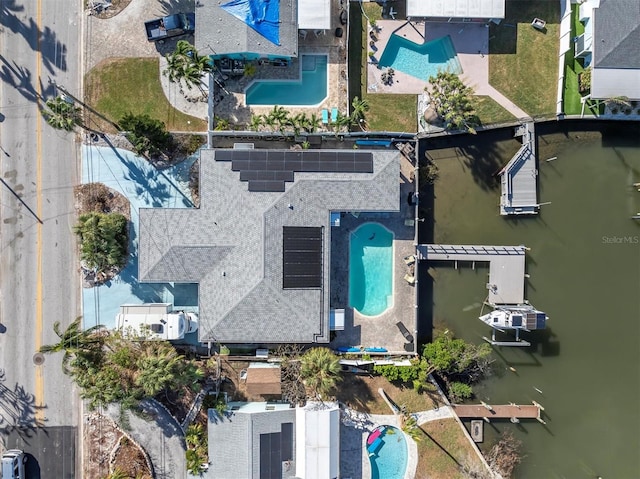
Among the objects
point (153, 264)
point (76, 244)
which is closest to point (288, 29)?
point (153, 264)

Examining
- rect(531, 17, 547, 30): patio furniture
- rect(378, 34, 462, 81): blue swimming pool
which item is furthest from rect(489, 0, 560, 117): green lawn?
rect(378, 34, 462, 81): blue swimming pool

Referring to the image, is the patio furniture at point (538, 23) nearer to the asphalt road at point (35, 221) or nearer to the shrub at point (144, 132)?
the shrub at point (144, 132)

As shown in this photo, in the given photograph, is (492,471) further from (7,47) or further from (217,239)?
(7,47)

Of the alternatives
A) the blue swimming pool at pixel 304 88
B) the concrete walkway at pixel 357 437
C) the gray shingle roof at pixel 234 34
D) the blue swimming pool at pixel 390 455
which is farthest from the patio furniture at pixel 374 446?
the gray shingle roof at pixel 234 34

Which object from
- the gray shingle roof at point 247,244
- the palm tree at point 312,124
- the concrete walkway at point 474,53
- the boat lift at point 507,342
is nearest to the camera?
the gray shingle roof at point 247,244

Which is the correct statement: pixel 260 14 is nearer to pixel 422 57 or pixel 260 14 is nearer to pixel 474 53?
pixel 422 57

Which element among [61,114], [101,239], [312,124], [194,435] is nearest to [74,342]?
[101,239]
